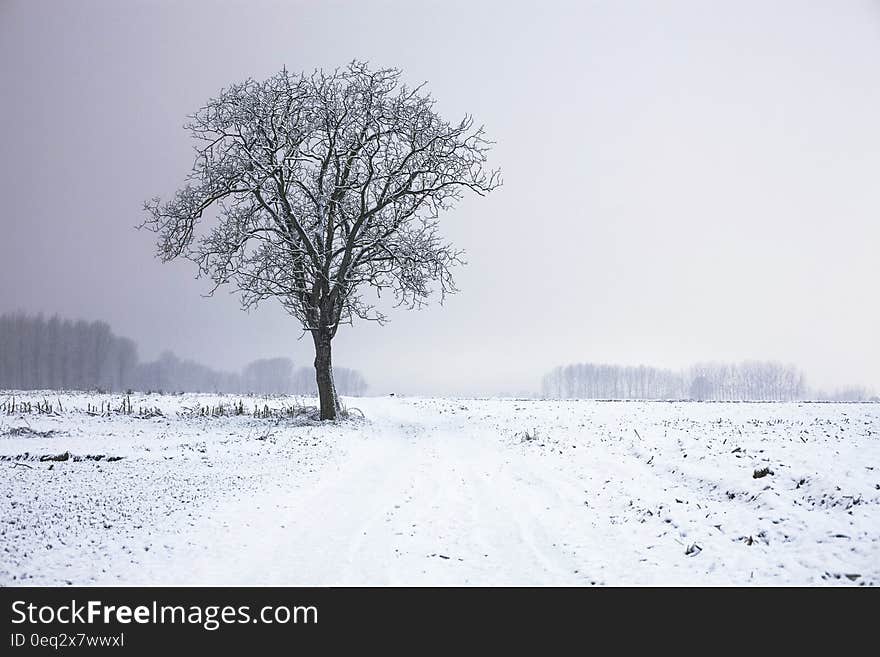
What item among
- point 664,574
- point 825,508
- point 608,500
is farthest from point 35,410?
point 825,508

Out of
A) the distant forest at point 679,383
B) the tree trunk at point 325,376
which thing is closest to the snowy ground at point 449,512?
the tree trunk at point 325,376

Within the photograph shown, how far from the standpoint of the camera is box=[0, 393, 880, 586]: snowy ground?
228 inches

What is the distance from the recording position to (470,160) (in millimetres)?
23469

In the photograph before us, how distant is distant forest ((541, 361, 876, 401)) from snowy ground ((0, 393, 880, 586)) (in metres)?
102

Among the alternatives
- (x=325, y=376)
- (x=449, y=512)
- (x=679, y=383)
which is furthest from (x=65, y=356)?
(x=679, y=383)

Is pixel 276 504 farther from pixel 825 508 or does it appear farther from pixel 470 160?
pixel 470 160

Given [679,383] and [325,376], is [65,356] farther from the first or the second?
[679,383]

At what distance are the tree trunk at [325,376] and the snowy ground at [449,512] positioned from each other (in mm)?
7279

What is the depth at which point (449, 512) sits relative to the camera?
26.6 feet

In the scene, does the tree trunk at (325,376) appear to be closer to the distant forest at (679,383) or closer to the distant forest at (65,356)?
the distant forest at (65,356)

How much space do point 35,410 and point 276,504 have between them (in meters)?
18.4

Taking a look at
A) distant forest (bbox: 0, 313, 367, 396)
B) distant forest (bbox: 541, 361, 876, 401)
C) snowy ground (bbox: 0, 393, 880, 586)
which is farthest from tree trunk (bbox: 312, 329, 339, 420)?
distant forest (bbox: 541, 361, 876, 401)

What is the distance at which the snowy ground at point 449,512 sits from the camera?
228 inches

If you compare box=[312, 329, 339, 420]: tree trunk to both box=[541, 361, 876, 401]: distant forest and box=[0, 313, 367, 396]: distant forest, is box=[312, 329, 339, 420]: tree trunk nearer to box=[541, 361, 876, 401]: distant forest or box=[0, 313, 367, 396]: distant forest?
box=[0, 313, 367, 396]: distant forest
